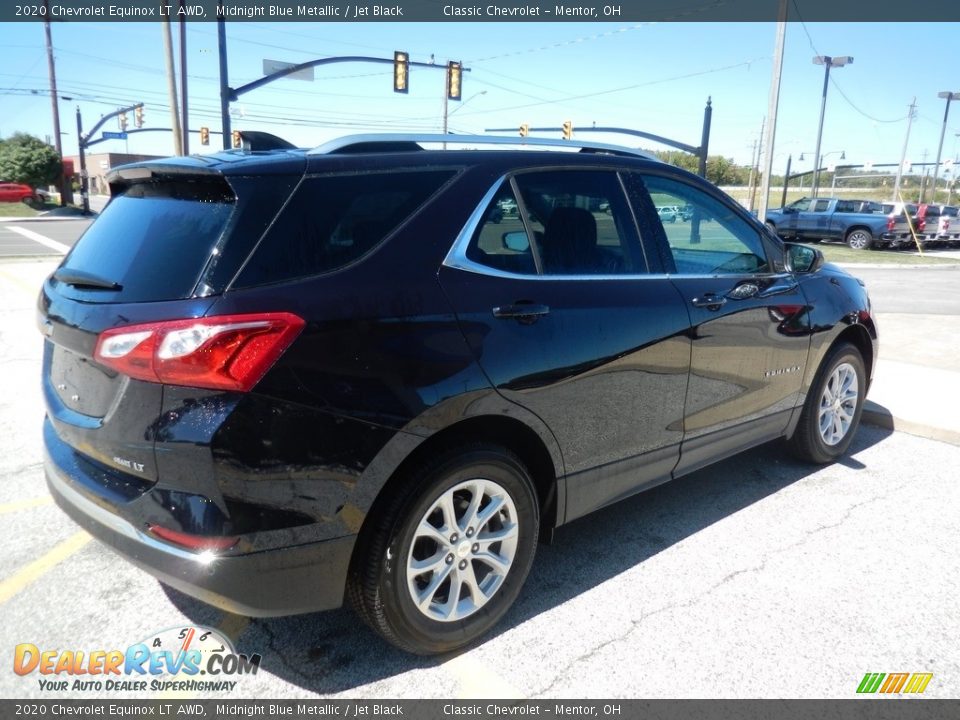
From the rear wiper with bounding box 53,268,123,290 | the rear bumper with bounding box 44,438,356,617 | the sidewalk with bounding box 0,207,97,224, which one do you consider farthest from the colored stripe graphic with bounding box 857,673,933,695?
the sidewalk with bounding box 0,207,97,224

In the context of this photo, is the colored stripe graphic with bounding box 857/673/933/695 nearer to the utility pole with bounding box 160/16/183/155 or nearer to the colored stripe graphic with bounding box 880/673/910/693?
the colored stripe graphic with bounding box 880/673/910/693

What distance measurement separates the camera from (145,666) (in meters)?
2.61

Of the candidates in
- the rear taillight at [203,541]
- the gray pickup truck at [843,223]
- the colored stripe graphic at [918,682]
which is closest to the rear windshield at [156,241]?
the rear taillight at [203,541]

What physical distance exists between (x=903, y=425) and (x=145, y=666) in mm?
5202

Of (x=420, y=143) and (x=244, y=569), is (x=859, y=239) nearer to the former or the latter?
(x=420, y=143)

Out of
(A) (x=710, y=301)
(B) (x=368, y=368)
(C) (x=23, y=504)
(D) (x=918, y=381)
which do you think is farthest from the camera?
(D) (x=918, y=381)

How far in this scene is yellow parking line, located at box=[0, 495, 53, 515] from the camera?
3.73m

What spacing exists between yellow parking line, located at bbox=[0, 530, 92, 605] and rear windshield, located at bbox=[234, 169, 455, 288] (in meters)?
1.90

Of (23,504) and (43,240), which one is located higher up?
(23,504)

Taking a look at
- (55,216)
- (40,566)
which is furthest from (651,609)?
(55,216)

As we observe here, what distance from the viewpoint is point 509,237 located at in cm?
278

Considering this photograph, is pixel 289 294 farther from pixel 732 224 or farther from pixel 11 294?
pixel 11 294

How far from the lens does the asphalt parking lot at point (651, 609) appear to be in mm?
2572

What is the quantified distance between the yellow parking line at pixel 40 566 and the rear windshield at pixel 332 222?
190 cm
